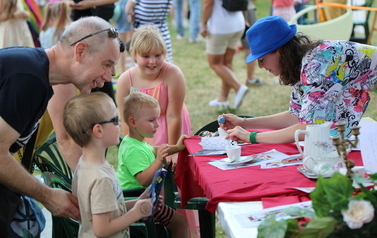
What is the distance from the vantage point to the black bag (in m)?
6.62

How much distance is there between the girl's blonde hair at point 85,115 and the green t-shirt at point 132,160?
77 centimetres

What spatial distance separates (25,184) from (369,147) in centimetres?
138

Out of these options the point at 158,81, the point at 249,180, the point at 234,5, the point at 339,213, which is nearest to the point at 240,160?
the point at 249,180

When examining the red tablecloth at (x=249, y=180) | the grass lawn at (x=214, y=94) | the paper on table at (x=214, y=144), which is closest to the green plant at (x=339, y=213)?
the red tablecloth at (x=249, y=180)

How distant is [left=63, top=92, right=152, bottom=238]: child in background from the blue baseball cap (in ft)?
3.22

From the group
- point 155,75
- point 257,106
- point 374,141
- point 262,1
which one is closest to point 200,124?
point 257,106

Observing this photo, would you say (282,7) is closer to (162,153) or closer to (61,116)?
(162,153)

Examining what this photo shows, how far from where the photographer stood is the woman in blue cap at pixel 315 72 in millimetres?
2846

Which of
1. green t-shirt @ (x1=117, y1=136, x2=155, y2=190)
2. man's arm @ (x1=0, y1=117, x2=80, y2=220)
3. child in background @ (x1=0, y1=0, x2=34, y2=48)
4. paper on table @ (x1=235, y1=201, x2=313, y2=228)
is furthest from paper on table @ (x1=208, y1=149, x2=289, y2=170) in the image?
child in background @ (x1=0, y1=0, x2=34, y2=48)

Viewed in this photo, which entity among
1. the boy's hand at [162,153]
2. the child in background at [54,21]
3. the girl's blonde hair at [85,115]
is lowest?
the child in background at [54,21]

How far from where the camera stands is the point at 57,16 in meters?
7.14

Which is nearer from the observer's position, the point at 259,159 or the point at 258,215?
the point at 258,215

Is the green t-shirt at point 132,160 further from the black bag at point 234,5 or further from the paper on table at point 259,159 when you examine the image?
the black bag at point 234,5

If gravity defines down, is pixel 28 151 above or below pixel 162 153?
above
